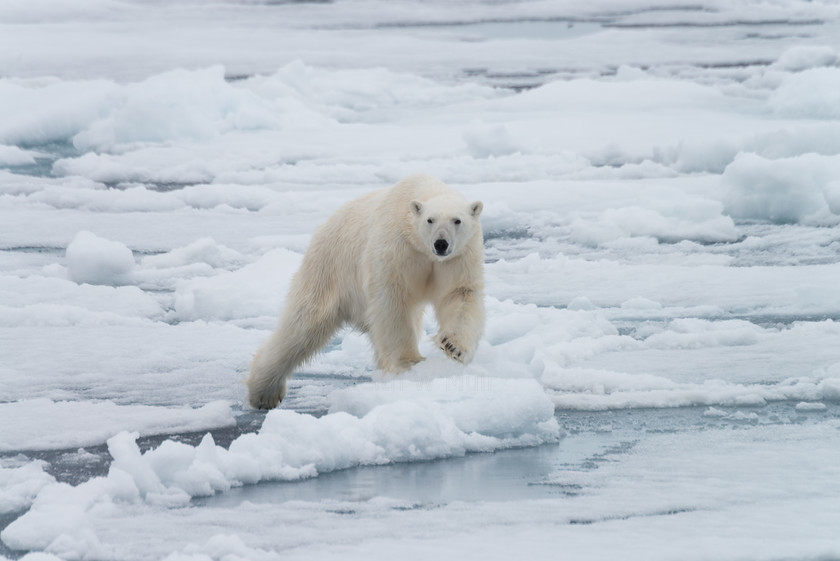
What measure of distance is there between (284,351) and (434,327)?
52.5 inches

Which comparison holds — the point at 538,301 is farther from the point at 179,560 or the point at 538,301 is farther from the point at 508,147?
the point at 508,147

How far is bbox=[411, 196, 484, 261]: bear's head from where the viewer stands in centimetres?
365

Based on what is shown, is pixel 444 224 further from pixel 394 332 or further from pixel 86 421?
pixel 86 421

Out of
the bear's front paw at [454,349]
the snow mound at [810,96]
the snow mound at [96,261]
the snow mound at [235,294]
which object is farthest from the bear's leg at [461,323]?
the snow mound at [810,96]

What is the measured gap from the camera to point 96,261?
625 centimetres

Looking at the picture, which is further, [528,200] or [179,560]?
[528,200]

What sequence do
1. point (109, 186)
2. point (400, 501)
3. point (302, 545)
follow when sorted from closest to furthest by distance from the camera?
point (302, 545) < point (400, 501) < point (109, 186)

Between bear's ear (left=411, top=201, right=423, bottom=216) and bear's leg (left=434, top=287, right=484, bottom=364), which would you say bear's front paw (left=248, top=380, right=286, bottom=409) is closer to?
bear's leg (left=434, top=287, right=484, bottom=364)

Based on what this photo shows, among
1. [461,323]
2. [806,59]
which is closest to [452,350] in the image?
[461,323]

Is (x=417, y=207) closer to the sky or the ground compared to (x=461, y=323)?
closer to the sky

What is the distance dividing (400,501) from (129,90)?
9.48 metres

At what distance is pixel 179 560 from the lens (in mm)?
2512

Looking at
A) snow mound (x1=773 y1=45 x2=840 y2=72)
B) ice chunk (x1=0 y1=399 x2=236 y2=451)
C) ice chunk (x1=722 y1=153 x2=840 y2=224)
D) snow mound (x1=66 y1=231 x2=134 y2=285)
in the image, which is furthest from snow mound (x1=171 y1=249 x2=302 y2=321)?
snow mound (x1=773 y1=45 x2=840 y2=72)

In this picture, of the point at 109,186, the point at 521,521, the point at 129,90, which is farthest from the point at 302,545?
the point at 129,90
